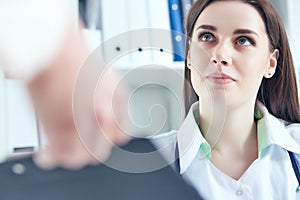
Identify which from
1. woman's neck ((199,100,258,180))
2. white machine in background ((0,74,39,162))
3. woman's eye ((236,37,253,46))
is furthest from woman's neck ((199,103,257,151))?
white machine in background ((0,74,39,162))

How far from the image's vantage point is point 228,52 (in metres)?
0.69

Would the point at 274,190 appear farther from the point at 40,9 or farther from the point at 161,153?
the point at 40,9

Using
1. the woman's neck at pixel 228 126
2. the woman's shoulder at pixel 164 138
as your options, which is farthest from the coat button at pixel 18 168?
the woman's neck at pixel 228 126

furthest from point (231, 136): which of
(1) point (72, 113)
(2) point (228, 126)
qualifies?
(1) point (72, 113)

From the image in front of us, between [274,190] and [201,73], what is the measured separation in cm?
25

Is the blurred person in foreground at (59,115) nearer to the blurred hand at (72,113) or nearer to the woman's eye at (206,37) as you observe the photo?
the blurred hand at (72,113)

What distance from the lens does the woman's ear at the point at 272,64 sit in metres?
0.73

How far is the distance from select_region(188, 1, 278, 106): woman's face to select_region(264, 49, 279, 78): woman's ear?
2cm

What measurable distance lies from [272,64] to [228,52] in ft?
0.35

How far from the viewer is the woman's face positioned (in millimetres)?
671

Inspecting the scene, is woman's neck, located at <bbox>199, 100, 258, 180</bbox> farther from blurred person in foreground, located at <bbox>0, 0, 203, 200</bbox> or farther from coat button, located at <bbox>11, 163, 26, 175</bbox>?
coat button, located at <bbox>11, 163, 26, 175</bbox>

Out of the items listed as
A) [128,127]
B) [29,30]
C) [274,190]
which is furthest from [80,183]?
[274,190]

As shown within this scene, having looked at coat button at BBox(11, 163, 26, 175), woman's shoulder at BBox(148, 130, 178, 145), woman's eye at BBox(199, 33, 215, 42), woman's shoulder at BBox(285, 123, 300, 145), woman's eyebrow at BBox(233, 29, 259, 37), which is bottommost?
woman's shoulder at BBox(285, 123, 300, 145)

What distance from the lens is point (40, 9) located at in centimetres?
57
